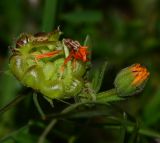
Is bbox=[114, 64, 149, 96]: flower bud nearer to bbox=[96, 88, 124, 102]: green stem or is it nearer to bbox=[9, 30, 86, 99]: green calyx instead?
bbox=[96, 88, 124, 102]: green stem

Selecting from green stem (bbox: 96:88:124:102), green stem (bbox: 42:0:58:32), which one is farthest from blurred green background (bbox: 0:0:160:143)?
green stem (bbox: 96:88:124:102)

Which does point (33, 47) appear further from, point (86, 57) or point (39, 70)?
point (86, 57)

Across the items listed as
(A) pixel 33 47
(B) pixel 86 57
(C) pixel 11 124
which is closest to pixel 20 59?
(A) pixel 33 47

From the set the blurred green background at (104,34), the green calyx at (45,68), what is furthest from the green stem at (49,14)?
the green calyx at (45,68)

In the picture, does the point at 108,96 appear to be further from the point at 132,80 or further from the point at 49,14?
the point at 49,14

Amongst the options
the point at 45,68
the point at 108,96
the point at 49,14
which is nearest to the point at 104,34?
the point at 49,14

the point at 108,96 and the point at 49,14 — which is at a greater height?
the point at 49,14
